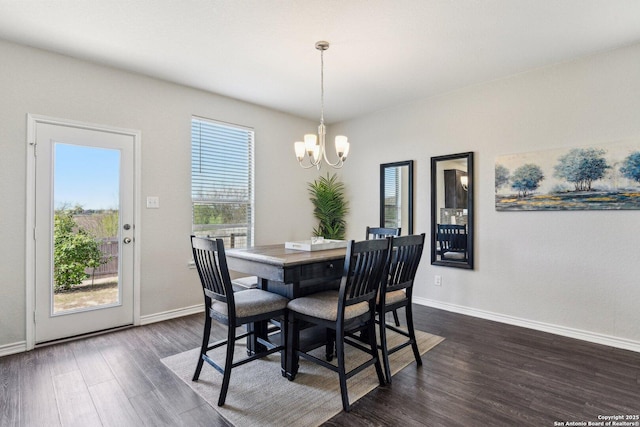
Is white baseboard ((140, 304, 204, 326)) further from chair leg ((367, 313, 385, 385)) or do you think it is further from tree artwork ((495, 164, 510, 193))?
tree artwork ((495, 164, 510, 193))

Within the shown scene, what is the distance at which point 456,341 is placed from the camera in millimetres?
3057

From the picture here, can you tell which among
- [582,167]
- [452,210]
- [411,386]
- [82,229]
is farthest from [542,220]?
[82,229]

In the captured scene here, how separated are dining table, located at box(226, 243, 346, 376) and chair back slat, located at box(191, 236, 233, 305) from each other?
244 millimetres

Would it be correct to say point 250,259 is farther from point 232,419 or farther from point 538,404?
point 538,404

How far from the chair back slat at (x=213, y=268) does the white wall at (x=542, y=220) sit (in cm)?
294

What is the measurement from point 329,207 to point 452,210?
1819mm

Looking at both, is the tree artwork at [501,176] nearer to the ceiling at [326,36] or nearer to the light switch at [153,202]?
the ceiling at [326,36]

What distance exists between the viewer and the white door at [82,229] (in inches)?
117

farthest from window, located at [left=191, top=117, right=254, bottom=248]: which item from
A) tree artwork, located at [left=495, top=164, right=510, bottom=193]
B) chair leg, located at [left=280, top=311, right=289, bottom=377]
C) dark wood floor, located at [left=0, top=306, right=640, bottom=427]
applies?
tree artwork, located at [left=495, top=164, right=510, bottom=193]

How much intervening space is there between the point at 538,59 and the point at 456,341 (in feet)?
9.20

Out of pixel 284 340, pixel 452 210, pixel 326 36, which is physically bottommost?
pixel 284 340

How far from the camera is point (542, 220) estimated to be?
3.37 metres

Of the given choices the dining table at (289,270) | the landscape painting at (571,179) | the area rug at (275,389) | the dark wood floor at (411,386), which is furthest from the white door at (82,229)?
the landscape painting at (571,179)

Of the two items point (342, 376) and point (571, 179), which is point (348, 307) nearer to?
point (342, 376)
